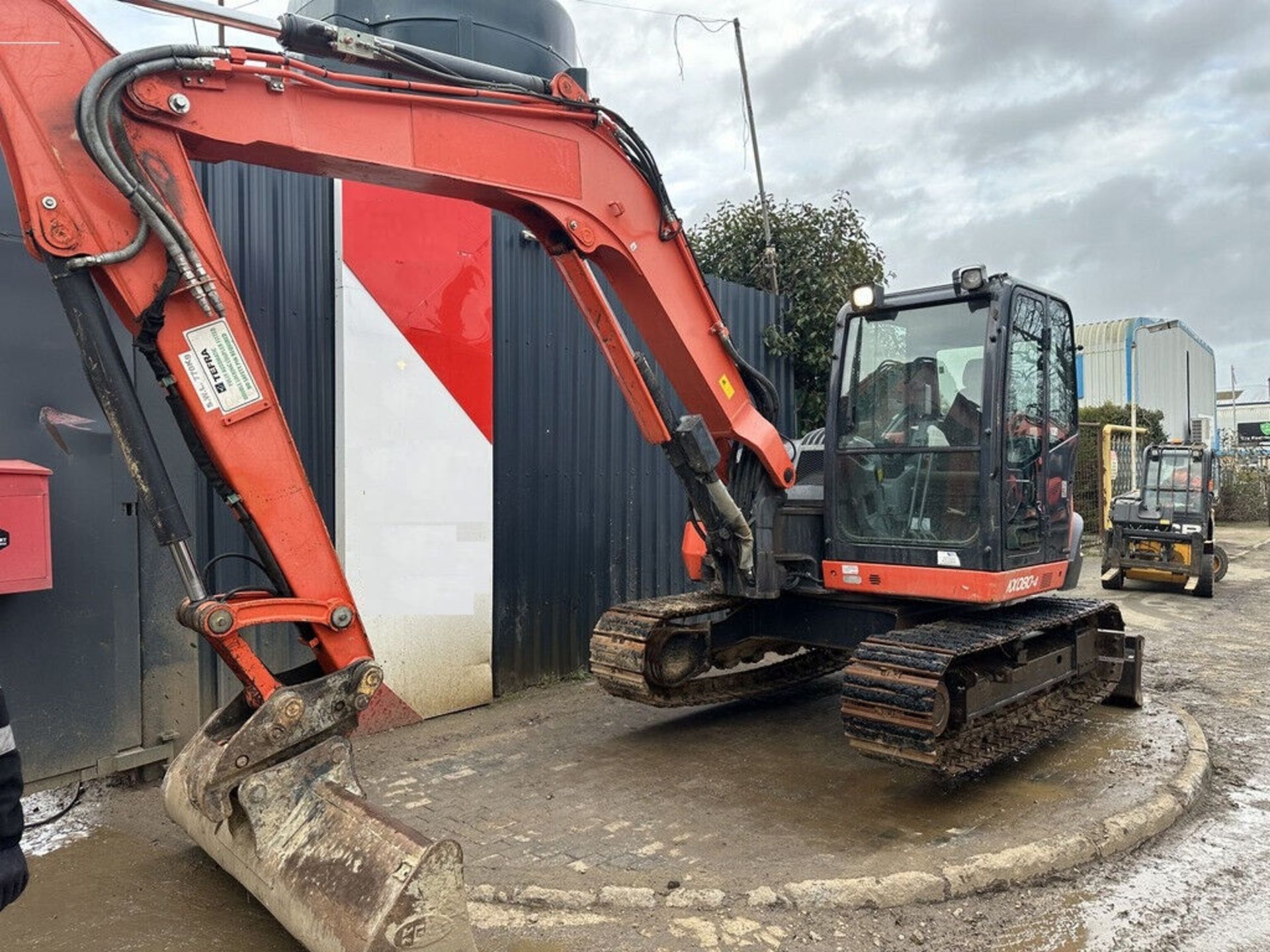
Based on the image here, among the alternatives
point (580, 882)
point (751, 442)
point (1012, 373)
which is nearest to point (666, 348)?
point (751, 442)

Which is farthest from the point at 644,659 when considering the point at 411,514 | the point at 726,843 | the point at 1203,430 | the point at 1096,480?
the point at 1203,430

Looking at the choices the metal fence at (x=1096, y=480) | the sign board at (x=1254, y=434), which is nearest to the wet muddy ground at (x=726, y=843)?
the metal fence at (x=1096, y=480)

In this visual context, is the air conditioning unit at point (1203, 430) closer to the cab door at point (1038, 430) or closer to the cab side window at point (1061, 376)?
the cab side window at point (1061, 376)

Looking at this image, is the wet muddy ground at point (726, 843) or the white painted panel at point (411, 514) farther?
the white painted panel at point (411, 514)

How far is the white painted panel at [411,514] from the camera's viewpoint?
5676 millimetres

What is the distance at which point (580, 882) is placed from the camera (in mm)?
3701

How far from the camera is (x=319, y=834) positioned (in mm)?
3045

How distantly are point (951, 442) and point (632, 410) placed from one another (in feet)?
5.63

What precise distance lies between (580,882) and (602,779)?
1.23 metres

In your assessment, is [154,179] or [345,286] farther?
[345,286]

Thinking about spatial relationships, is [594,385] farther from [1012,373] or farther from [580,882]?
[580,882]

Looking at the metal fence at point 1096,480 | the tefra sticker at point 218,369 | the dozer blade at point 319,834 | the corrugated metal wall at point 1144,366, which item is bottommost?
the dozer blade at point 319,834

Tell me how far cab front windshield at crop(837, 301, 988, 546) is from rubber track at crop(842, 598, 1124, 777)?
0.57m

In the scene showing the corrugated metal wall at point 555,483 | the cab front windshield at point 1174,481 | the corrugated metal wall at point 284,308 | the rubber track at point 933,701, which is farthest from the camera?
the cab front windshield at point 1174,481
